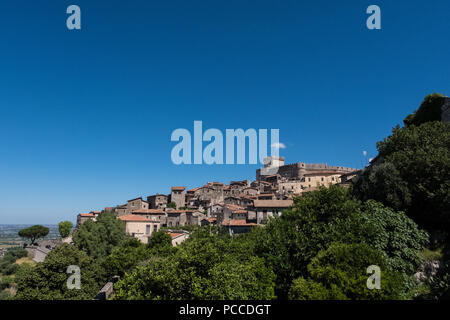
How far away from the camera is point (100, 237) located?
4450cm

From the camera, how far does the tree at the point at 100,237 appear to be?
42062 millimetres

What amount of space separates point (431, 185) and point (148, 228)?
172ft

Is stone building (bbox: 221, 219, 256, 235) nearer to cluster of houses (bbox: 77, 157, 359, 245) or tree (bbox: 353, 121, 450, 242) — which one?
cluster of houses (bbox: 77, 157, 359, 245)

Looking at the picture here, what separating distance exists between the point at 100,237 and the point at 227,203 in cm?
4160

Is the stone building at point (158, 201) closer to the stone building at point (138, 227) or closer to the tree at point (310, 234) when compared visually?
the stone building at point (138, 227)

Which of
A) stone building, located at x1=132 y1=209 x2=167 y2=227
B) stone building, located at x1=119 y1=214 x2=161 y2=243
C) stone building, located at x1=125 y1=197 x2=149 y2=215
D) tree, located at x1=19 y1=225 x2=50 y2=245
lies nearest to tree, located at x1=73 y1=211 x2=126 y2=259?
stone building, located at x1=119 y1=214 x2=161 y2=243

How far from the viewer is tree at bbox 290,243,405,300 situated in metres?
13.4

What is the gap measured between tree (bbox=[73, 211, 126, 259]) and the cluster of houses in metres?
7.32

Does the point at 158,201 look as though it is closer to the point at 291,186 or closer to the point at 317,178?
the point at 291,186
